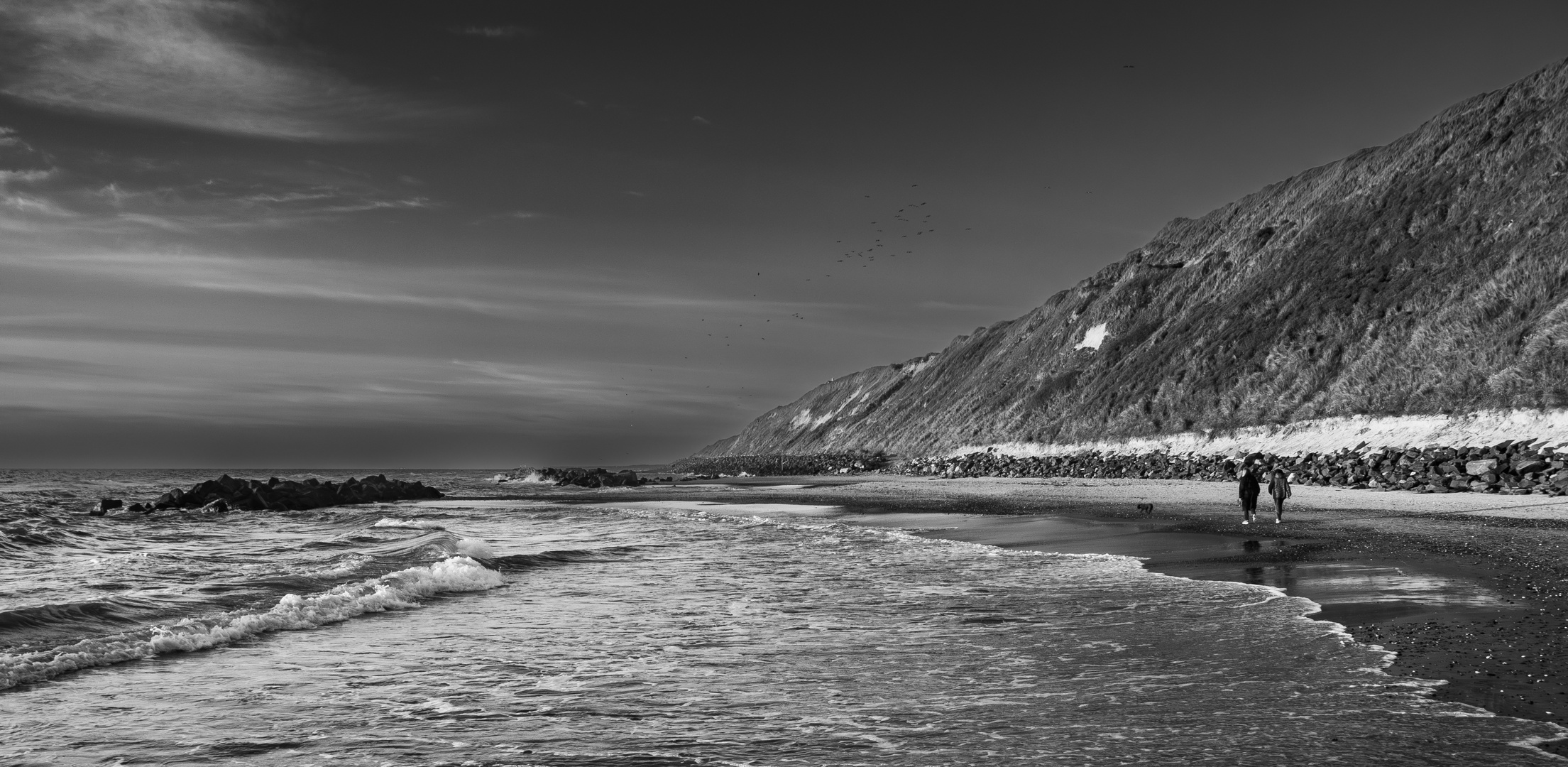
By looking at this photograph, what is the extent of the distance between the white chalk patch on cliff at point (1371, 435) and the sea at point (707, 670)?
2192 centimetres

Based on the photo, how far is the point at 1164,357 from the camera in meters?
59.7

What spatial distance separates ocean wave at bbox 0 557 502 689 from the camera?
9.39 metres

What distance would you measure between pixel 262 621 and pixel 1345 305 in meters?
50.3

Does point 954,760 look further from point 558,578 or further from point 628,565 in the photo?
point 628,565

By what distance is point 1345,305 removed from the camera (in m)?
48.4

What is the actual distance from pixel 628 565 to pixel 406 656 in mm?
8733

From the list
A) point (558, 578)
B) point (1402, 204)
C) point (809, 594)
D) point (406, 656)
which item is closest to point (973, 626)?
point (809, 594)

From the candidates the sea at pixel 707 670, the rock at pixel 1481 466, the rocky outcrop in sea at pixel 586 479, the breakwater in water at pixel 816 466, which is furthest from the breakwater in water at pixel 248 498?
the rock at pixel 1481 466

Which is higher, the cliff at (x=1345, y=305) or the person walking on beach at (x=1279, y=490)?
the cliff at (x=1345, y=305)

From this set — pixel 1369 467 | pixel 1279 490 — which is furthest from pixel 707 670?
pixel 1369 467

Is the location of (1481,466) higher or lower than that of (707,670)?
higher

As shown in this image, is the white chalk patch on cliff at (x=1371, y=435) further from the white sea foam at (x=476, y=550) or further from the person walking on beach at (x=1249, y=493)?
the white sea foam at (x=476, y=550)

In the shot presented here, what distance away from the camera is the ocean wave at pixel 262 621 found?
30.8 feet

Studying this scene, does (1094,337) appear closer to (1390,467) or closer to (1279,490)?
(1390,467)
